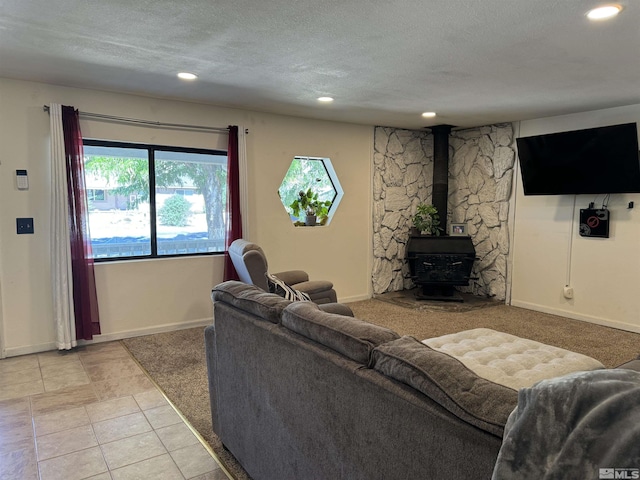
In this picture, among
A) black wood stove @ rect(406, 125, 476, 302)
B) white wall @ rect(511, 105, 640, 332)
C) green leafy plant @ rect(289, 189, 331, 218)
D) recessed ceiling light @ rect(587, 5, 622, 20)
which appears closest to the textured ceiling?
recessed ceiling light @ rect(587, 5, 622, 20)

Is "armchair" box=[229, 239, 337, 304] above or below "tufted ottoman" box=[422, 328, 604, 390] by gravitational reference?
above

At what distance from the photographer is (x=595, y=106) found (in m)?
4.62

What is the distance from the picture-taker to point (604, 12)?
2.31 meters

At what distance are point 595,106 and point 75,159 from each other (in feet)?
17.3

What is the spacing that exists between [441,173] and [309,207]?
80.5 inches

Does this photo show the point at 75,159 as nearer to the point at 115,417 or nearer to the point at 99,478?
the point at 115,417

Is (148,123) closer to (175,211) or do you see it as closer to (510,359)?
(175,211)

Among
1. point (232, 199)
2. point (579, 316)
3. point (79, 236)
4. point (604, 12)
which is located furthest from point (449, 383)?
point (579, 316)

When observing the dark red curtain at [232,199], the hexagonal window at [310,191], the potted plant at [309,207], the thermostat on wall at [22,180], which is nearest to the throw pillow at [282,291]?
the dark red curtain at [232,199]

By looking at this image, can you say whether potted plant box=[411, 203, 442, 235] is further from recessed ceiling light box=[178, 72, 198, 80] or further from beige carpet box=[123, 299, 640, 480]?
recessed ceiling light box=[178, 72, 198, 80]

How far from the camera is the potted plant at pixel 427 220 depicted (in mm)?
5996

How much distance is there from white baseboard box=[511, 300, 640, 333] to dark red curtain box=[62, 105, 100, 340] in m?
5.01

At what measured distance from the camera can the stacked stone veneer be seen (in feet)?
19.1

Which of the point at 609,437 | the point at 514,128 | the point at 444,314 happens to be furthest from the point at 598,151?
the point at 609,437
